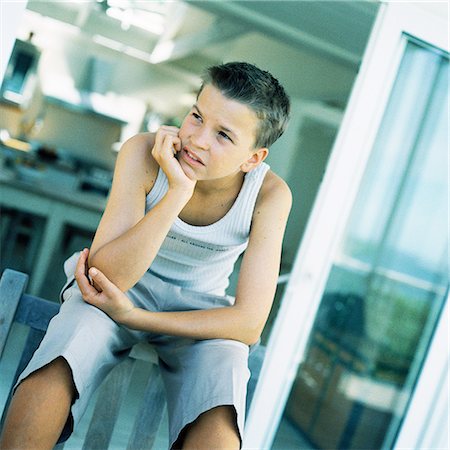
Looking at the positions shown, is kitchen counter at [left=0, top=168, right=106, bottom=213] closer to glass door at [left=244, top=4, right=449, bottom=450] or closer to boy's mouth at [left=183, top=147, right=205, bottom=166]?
glass door at [left=244, top=4, right=449, bottom=450]

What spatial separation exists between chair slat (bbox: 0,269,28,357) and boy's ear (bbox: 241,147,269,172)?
2.12 ft

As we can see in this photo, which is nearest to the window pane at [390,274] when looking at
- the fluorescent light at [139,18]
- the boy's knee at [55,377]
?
the boy's knee at [55,377]

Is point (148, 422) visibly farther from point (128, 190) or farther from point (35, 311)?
point (128, 190)

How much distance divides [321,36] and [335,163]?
84.4 inches

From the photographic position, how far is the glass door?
261 centimetres

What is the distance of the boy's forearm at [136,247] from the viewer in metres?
1.53

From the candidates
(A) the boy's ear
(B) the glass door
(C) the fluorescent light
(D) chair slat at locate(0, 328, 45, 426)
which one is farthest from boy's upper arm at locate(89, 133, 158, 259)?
(C) the fluorescent light

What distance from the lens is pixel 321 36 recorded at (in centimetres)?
448

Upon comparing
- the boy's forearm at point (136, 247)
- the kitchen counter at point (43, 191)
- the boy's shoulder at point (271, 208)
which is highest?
the boy's shoulder at point (271, 208)

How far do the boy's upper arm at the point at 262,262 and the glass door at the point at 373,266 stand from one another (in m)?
0.90

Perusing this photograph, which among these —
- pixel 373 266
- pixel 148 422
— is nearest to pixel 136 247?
pixel 148 422

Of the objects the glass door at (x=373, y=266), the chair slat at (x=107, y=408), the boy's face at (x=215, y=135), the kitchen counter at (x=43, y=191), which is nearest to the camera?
the boy's face at (x=215, y=135)

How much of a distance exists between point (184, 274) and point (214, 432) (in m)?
0.48

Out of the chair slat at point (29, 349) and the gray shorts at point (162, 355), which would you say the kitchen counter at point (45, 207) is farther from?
the gray shorts at point (162, 355)
